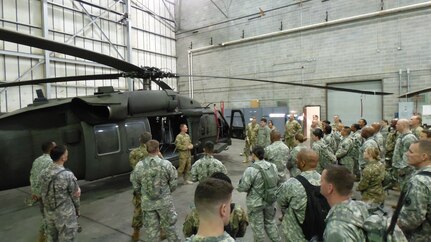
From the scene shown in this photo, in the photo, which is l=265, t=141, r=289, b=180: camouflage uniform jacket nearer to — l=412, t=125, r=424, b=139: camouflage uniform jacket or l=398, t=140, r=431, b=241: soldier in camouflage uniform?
l=398, t=140, r=431, b=241: soldier in camouflage uniform

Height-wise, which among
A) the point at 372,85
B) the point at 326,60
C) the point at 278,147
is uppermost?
the point at 326,60

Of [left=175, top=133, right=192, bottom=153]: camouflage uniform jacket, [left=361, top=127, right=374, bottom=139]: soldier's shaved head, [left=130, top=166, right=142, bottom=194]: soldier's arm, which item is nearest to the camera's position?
[left=130, top=166, right=142, bottom=194]: soldier's arm

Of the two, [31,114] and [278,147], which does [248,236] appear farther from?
[31,114]

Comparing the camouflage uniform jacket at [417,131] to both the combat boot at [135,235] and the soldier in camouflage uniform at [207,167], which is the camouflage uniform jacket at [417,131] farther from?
the combat boot at [135,235]

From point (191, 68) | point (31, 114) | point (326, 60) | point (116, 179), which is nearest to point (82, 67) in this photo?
point (191, 68)

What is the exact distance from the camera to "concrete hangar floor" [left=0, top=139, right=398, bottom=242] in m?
4.64

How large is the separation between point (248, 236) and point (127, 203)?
295 cm

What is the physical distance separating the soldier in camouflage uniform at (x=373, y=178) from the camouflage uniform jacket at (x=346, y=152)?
7.16ft

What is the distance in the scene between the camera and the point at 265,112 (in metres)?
15.2

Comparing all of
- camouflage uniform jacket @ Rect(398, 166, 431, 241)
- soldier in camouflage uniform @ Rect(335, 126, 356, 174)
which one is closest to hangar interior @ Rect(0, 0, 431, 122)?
soldier in camouflage uniform @ Rect(335, 126, 356, 174)

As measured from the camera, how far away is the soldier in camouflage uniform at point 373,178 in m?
4.36

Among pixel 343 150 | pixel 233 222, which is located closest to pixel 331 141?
pixel 343 150

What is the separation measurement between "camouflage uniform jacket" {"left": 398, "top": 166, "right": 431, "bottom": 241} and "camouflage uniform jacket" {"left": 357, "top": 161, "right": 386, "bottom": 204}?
5.94ft

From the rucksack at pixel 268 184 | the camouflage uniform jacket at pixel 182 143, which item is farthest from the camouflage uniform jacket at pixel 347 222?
the camouflage uniform jacket at pixel 182 143
